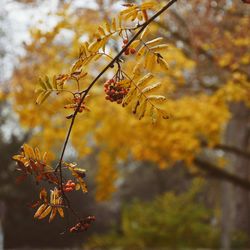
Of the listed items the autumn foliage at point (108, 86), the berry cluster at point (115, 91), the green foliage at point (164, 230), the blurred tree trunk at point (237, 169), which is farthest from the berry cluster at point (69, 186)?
the blurred tree trunk at point (237, 169)

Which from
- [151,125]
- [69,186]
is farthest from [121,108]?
[69,186]

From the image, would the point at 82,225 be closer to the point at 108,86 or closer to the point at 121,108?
the point at 108,86

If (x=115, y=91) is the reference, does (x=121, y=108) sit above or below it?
above

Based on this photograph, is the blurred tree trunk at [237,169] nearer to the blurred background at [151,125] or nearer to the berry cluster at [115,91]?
the blurred background at [151,125]

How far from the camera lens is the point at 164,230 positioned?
14586 millimetres

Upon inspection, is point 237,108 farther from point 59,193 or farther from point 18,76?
point 59,193

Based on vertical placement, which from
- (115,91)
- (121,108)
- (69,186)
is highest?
(121,108)

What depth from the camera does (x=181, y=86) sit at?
915 cm

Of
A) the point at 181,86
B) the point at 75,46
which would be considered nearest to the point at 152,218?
the point at 181,86

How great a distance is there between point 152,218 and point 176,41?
22.4ft

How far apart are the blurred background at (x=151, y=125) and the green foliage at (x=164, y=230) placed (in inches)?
1.2

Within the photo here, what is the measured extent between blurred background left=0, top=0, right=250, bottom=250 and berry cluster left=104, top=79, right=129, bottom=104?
9.2 inches

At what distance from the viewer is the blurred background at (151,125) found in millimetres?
7238

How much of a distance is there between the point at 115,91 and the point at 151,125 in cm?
201
